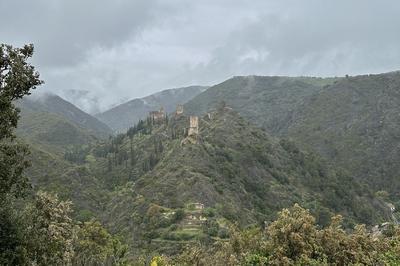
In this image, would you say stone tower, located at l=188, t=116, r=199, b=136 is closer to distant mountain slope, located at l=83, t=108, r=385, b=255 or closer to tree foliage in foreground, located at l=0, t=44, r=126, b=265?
distant mountain slope, located at l=83, t=108, r=385, b=255

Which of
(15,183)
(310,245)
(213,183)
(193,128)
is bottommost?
(213,183)

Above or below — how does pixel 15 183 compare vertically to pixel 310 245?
above

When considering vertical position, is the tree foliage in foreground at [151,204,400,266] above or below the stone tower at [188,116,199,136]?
below

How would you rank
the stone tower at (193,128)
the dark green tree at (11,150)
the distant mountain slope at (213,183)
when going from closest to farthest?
the dark green tree at (11,150) < the distant mountain slope at (213,183) < the stone tower at (193,128)

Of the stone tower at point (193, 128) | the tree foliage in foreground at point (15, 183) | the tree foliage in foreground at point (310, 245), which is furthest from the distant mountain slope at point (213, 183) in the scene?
the tree foliage in foreground at point (15, 183)

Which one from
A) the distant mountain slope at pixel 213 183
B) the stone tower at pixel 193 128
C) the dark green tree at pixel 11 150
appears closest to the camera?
the dark green tree at pixel 11 150

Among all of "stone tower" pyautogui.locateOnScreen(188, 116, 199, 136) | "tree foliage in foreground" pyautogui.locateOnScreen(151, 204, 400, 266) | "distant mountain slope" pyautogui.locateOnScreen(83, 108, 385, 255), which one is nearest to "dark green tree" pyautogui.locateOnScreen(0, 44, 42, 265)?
"tree foliage in foreground" pyautogui.locateOnScreen(151, 204, 400, 266)

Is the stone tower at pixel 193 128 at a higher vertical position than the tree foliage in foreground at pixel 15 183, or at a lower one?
higher

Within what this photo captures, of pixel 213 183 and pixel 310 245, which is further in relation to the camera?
pixel 213 183

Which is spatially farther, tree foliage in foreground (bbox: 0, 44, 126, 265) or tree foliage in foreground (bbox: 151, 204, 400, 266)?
tree foliage in foreground (bbox: 151, 204, 400, 266)

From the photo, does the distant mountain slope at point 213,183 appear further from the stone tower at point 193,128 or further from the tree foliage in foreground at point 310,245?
the tree foliage in foreground at point 310,245

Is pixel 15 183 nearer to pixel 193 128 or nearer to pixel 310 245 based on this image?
pixel 310 245

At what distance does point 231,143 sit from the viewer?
150m

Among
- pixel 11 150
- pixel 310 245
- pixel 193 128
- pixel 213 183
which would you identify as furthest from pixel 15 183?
pixel 193 128
